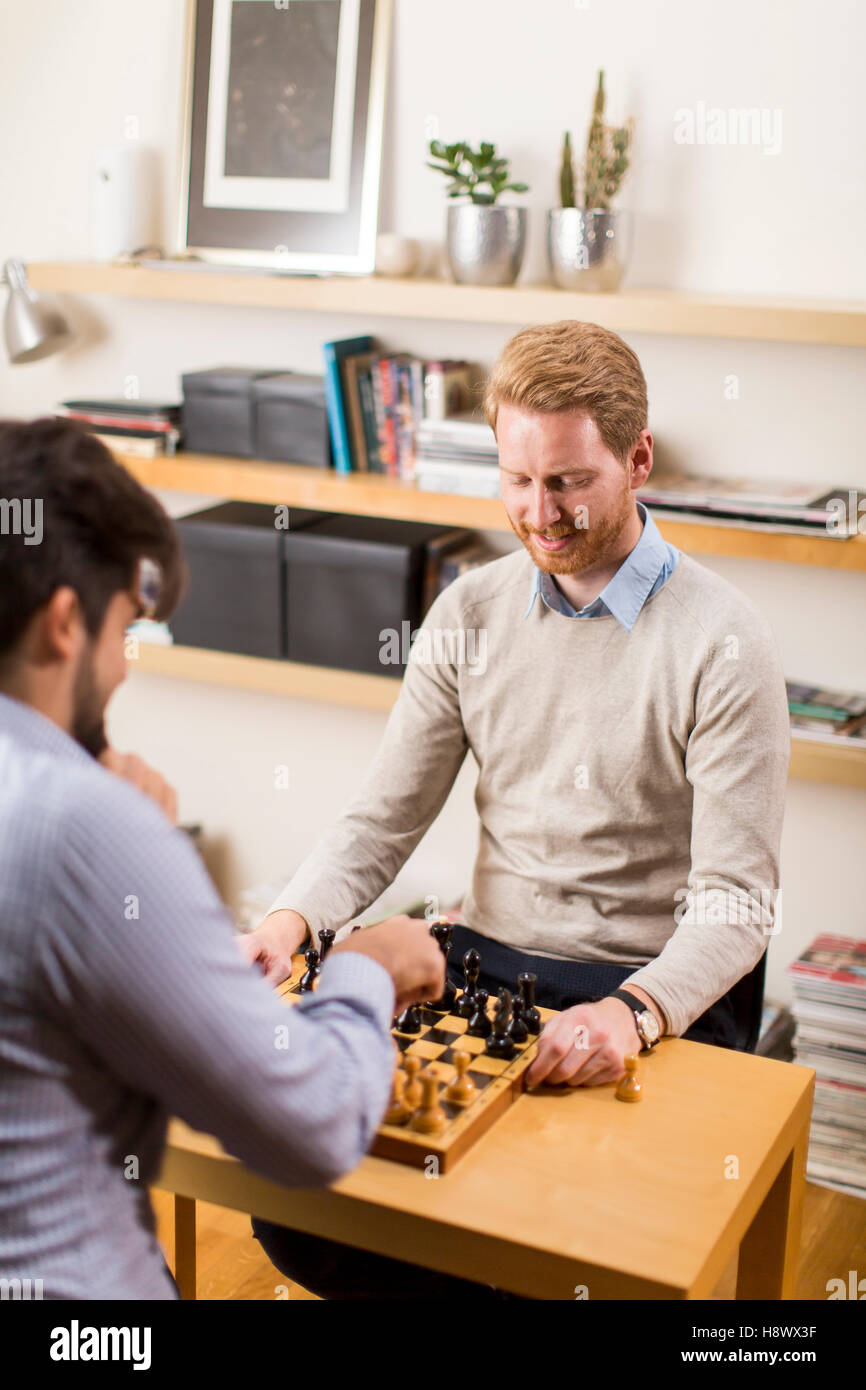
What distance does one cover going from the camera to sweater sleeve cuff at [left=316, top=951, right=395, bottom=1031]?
44.4 inches

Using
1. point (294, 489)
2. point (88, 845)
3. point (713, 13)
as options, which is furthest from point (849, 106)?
point (88, 845)

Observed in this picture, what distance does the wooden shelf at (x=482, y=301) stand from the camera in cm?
237

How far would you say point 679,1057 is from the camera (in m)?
1.47

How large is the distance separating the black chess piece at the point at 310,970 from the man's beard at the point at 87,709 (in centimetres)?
54

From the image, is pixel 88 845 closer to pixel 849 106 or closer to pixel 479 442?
pixel 479 442

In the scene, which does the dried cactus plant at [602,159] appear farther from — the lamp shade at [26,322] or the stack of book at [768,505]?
the lamp shade at [26,322]

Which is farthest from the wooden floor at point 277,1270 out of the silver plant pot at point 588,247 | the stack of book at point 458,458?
the silver plant pot at point 588,247

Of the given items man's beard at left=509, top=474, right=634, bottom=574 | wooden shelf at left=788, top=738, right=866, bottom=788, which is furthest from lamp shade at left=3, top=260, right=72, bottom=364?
wooden shelf at left=788, top=738, right=866, bottom=788

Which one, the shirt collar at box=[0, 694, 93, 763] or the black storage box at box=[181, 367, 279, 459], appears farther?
the black storage box at box=[181, 367, 279, 459]

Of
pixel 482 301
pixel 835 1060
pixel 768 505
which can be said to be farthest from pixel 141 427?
pixel 835 1060

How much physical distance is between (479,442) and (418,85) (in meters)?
0.73

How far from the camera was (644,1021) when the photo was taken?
1.47m

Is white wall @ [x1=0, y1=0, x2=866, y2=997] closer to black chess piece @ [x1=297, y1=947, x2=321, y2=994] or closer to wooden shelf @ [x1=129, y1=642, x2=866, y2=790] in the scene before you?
wooden shelf @ [x1=129, y1=642, x2=866, y2=790]

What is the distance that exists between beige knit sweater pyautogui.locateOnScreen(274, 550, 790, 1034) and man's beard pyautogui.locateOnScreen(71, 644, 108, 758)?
2.42 ft
